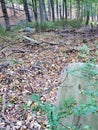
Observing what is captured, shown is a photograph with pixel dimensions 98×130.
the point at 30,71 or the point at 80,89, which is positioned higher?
the point at 80,89

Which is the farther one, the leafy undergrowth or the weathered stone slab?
the leafy undergrowth

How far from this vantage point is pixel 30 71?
20.6 feet

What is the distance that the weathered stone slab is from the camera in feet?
8.07

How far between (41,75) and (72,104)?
382 cm

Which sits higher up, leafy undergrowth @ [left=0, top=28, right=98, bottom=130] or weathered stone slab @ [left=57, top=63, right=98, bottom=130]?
weathered stone slab @ [left=57, top=63, right=98, bottom=130]

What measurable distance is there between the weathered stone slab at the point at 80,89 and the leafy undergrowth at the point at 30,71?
0.56m

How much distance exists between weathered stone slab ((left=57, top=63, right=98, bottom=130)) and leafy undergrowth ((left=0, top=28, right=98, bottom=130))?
558 millimetres

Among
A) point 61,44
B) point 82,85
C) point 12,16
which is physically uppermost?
point 82,85

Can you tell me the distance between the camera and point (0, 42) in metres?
9.16

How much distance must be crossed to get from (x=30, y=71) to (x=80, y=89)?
3.69m

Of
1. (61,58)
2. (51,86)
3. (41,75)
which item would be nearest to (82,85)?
(51,86)

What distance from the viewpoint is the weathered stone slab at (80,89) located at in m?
2.46

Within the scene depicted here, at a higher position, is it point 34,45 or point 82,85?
point 82,85

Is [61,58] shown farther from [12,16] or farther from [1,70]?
[12,16]
